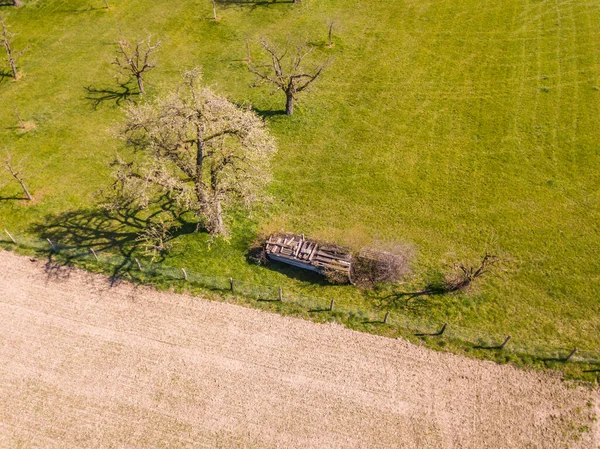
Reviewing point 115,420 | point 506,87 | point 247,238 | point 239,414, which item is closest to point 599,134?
point 506,87

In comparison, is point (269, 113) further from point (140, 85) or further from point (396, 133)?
point (140, 85)

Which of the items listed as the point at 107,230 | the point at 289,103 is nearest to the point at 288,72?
the point at 289,103

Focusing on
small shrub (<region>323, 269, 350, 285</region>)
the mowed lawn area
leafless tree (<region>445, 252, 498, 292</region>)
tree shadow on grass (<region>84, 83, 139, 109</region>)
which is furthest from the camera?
tree shadow on grass (<region>84, 83, 139, 109</region>)

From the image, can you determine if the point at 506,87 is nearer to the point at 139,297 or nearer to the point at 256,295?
the point at 256,295

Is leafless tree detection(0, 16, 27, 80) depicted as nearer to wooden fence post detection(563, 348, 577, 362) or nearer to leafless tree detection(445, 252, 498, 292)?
leafless tree detection(445, 252, 498, 292)

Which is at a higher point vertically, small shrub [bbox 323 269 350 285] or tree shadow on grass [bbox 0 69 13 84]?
tree shadow on grass [bbox 0 69 13 84]

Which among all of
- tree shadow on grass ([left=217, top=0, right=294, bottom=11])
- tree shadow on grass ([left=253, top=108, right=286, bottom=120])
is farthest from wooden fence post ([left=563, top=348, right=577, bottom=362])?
tree shadow on grass ([left=217, top=0, right=294, bottom=11])

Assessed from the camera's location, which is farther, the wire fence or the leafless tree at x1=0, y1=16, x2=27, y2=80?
the leafless tree at x1=0, y1=16, x2=27, y2=80

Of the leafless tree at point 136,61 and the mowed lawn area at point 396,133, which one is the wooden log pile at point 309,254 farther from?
the leafless tree at point 136,61
